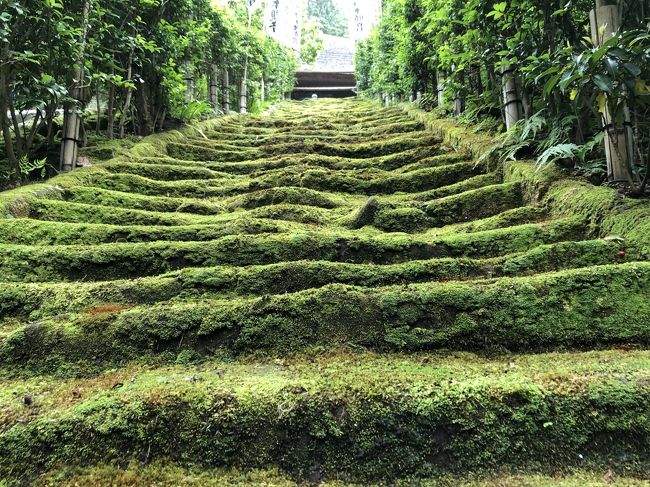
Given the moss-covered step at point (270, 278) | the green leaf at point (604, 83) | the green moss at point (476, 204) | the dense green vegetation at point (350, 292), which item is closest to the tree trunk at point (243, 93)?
the dense green vegetation at point (350, 292)

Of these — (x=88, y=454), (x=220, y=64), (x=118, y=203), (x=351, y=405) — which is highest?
(x=220, y=64)

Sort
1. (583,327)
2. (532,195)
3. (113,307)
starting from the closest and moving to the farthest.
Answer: (583,327) → (113,307) → (532,195)

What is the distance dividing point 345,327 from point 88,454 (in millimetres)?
1196

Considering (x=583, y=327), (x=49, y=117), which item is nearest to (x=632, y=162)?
(x=583, y=327)

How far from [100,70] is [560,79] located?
5.28 m

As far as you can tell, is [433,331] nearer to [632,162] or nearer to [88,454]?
[88,454]

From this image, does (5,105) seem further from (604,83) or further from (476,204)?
(604,83)

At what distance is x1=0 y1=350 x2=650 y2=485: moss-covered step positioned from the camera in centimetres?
137

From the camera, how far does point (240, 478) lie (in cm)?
136

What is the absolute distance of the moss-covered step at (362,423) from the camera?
1373 mm

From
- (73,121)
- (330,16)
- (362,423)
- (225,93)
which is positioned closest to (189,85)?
(225,93)

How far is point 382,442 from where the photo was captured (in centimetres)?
143

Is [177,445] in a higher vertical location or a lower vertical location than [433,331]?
lower

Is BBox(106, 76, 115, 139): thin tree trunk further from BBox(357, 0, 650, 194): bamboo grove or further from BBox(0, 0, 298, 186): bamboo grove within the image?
BBox(357, 0, 650, 194): bamboo grove
